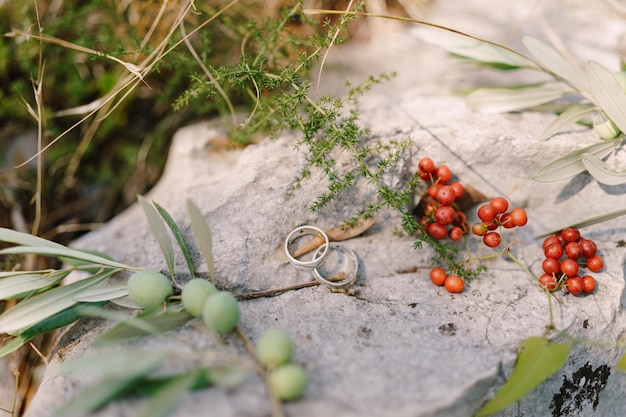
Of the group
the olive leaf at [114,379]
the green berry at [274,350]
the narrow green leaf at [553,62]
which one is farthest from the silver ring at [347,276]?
the narrow green leaf at [553,62]

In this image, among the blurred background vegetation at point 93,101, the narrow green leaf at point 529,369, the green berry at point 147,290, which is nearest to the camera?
the narrow green leaf at point 529,369

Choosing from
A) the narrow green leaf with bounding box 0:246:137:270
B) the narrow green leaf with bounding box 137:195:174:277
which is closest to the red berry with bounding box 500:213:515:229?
the narrow green leaf with bounding box 137:195:174:277

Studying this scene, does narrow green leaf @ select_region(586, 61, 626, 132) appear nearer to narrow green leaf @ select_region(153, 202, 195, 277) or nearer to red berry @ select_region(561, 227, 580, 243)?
red berry @ select_region(561, 227, 580, 243)

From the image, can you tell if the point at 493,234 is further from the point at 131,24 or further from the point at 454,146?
the point at 131,24

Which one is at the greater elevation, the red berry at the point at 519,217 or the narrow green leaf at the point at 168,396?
the red berry at the point at 519,217

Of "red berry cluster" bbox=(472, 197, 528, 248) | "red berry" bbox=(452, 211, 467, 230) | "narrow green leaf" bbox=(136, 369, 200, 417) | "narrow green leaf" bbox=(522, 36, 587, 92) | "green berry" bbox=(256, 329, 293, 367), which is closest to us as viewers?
"narrow green leaf" bbox=(136, 369, 200, 417)

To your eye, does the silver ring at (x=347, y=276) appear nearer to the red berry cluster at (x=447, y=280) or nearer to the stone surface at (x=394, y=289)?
the stone surface at (x=394, y=289)
